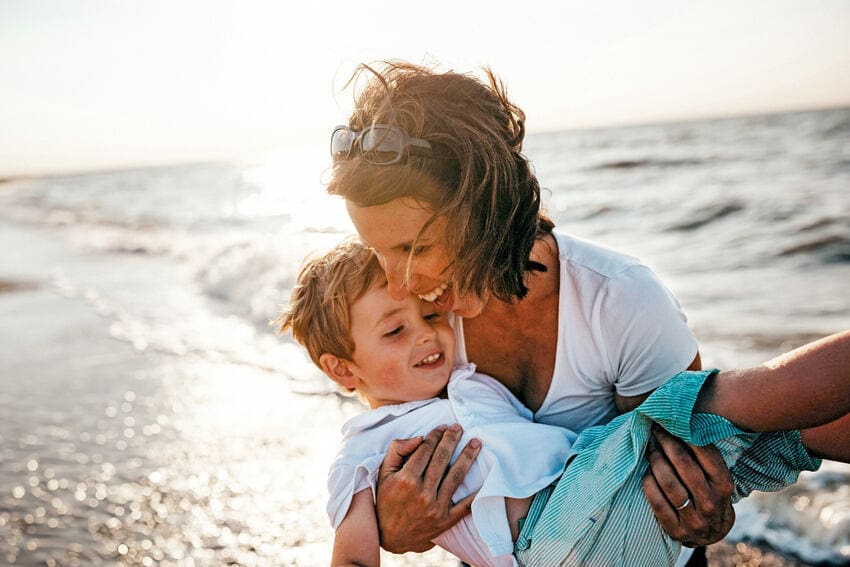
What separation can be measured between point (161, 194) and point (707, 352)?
33.4m

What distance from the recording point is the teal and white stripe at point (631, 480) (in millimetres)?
1789

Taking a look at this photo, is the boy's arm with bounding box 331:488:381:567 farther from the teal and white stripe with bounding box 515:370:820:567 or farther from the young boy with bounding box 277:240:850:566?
the teal and white stripe with bounding box 515:370:820:567

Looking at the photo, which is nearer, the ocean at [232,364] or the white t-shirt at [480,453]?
the white t-shirt at [480,453]

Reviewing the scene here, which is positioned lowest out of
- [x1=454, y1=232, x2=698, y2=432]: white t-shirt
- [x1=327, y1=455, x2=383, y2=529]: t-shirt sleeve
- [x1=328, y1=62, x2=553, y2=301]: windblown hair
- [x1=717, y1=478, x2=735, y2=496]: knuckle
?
[x1=327, y1=455, x2=383, y2=529]: t-shirt sleeve

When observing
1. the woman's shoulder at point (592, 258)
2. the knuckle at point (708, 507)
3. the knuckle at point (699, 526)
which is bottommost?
the knuckle at point (699, 526)

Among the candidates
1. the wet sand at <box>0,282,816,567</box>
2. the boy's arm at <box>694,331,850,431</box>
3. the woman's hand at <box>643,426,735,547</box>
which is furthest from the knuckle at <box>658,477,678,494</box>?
the wet sand at <box>0,282,816,567</box>

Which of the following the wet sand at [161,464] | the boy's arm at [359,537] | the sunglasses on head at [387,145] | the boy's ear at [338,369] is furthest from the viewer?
the wet sand at [161,464]

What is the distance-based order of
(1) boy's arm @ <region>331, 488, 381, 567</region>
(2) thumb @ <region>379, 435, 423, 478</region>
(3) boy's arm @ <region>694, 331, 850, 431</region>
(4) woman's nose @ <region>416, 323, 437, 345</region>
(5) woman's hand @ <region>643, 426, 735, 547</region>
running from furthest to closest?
(4) woman's nose @ <region>416, 323, 437, 345</region>
(2) thumb @ <region>379, 435, 423, 478</region>
(1) boy's arm @ <region>331, 488, 381, 567</region>
(5) woman's hand @ <region>643, 426, 735, 547</region>
(3) boy's arm @ <region>694, 331, 850, 431</region>

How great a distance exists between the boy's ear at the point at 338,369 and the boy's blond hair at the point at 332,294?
0.08 ft

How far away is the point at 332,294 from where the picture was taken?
2602 millimetres

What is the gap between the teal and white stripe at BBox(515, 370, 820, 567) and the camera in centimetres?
179

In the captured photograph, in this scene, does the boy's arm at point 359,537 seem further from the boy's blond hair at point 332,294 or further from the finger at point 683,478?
the finger at point 683,478

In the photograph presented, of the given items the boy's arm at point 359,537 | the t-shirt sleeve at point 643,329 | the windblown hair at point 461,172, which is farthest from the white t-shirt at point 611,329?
the boy's arm at point 359,537

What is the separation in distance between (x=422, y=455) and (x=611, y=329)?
722 mm
